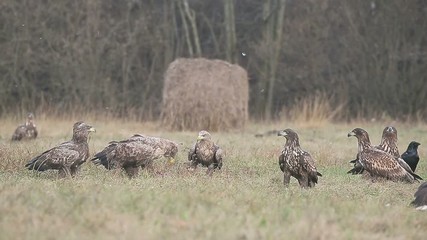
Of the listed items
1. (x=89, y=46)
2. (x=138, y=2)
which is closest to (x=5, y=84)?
(x=89, y=46)

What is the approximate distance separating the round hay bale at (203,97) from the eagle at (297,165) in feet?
38.4

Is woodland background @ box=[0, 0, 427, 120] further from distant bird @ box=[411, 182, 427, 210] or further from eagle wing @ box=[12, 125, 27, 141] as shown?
distant bird @ box=[411, 182, 427, 210]

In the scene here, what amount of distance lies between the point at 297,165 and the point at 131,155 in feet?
8.03

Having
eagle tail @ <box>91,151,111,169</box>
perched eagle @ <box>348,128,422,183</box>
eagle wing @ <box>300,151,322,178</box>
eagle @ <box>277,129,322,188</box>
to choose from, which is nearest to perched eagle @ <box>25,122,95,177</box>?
eagle tail @ <box>91,151,111,169</box>

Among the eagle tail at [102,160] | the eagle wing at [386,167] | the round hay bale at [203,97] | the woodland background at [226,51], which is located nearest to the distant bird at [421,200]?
the eagle wing at [386,167]

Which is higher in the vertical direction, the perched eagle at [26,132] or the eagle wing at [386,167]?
the eagle wing at [386,167]

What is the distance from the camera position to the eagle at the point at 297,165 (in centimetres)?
1183

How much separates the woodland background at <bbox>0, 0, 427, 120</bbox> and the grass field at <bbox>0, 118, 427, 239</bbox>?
15.6m

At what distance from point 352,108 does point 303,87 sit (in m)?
2.08

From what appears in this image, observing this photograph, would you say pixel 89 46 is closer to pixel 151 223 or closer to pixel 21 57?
pixel 21 57

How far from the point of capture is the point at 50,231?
7.40 meters

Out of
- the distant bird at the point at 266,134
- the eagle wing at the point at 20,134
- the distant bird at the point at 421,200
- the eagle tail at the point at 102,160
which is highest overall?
the distant bird at the point at 421,200

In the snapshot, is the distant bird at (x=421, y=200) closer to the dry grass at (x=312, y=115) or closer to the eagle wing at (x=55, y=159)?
the eagle wing at (x=55, y=159)

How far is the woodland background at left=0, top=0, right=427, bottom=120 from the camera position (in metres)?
29.5
